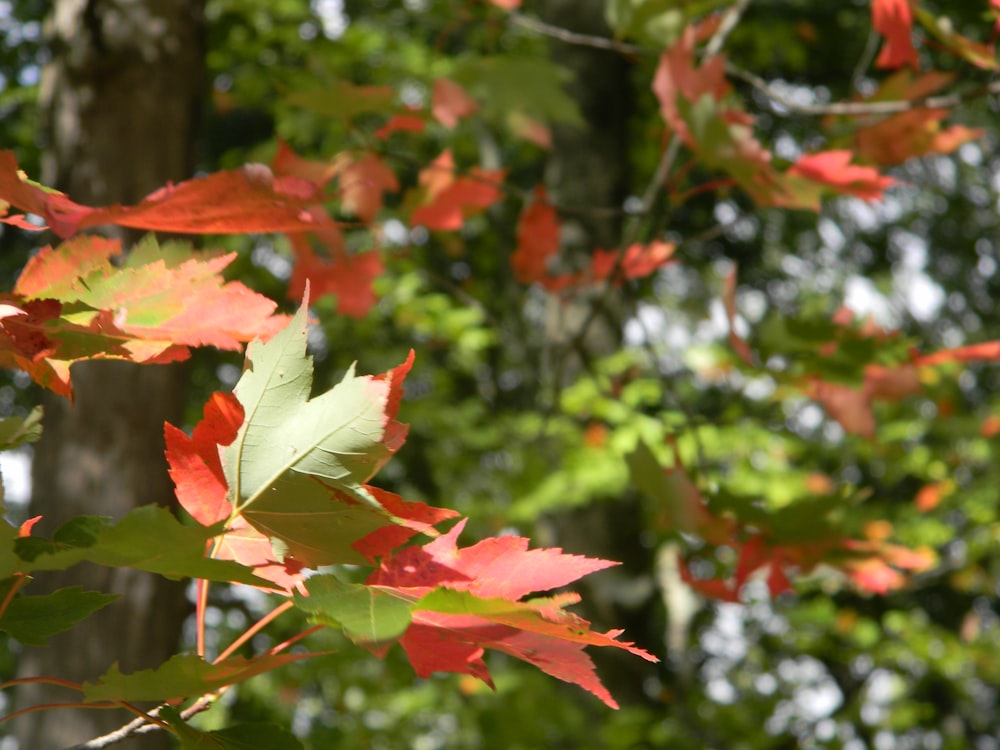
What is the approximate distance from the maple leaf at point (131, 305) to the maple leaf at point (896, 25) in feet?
3.03

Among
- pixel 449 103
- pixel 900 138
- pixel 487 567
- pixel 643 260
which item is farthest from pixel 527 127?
pixel 487 567

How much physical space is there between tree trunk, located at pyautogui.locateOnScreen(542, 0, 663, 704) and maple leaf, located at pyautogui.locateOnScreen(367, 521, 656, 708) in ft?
7.78

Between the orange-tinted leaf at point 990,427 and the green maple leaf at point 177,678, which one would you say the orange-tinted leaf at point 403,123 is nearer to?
the green maple leaf at point 177,678

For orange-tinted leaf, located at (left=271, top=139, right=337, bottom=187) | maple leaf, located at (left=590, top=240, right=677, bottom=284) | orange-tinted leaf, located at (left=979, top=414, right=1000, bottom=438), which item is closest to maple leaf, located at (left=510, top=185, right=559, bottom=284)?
maple leaf, located at (left=590, top=240, right=677, bottom=284)

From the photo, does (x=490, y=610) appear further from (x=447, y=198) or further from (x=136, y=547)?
(x=447, y=198)

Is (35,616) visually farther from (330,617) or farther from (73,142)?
(73,142)

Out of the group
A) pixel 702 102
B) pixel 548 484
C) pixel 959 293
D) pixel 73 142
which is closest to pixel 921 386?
pixel 702 102

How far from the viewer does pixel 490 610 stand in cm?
39

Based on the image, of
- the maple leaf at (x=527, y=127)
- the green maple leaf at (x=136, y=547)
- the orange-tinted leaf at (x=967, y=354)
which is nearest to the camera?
the green maple leaf at (x=136, y=547)

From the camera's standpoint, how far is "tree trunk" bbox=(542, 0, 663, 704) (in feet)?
10.6

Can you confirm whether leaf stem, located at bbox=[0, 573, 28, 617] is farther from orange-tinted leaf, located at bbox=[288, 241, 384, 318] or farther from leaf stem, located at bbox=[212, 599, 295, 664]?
orange-tinted leaf, located at bbox=[288, 241, 384, 318]

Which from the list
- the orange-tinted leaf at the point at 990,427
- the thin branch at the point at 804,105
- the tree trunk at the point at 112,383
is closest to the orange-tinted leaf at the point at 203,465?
the thin branch at the point at 804,105

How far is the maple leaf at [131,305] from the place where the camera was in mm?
480

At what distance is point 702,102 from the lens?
102cm
